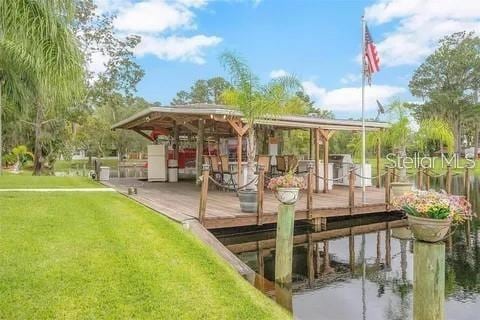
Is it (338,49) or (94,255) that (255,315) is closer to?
(94,255)

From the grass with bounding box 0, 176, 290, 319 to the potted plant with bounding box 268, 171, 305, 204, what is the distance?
1298 mm

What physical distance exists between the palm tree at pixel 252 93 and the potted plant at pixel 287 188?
3417 mm

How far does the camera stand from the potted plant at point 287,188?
6066 millimetres

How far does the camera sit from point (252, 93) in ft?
32.7

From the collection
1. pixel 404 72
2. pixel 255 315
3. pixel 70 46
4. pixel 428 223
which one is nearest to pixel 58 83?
pixel 70 46

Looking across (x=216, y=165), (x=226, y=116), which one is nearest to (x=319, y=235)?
(x=226, y=116)

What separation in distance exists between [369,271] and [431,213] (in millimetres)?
3798

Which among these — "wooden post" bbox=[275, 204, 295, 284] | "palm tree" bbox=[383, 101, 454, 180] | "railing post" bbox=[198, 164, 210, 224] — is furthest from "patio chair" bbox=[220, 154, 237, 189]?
"palm tree" bbox=[383, 101, 454, 180]

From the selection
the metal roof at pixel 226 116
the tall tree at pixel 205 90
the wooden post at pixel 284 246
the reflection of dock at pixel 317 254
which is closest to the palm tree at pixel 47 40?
the wooden post at pixel 284 246

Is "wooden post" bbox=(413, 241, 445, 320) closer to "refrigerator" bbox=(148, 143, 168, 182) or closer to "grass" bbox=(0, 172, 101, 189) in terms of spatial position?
"grass" bbox=(0, 172, 101, 189)

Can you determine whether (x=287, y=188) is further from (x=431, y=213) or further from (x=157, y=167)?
(x=157, y=167)

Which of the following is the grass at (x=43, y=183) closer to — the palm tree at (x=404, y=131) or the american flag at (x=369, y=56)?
the american flag at (x=369, y=56)

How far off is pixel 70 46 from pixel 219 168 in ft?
22.1

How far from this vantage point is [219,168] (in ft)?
39.1
